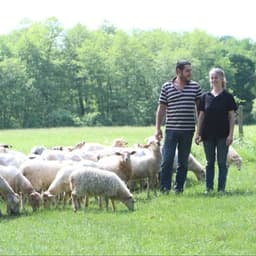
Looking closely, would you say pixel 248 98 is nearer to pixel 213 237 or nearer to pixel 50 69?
pixel 50 69

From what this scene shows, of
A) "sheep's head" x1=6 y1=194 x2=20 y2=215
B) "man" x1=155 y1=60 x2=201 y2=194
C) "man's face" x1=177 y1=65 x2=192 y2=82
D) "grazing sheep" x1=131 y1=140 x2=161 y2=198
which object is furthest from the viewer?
"grazing sheep" x1=131 y1=140 x2=161 y2=198

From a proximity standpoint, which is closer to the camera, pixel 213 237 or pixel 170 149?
pixel 213 237

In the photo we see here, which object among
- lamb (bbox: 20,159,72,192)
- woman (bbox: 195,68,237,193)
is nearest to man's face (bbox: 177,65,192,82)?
woman (bbox: 195,68,237,193)

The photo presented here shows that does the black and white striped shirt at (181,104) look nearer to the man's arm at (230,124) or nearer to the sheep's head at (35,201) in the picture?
the man's arm at (230,124)

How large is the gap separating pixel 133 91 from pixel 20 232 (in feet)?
247

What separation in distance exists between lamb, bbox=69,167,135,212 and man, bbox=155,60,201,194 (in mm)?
1410

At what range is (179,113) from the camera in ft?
40.0

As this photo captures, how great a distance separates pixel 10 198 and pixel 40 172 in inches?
→ 73.8

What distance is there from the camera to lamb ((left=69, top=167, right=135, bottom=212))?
11.4 m

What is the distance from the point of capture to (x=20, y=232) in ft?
30.9

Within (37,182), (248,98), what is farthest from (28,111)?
(37,182)

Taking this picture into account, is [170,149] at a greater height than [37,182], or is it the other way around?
[170,149]

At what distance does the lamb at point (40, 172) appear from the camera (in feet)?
43.1

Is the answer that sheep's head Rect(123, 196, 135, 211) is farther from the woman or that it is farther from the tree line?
the tree line
